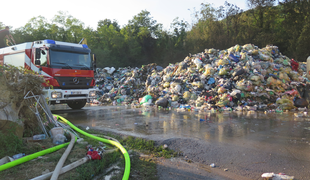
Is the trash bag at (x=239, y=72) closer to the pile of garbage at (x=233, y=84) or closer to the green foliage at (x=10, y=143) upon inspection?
the pile of garbage at (x=233, y=84)

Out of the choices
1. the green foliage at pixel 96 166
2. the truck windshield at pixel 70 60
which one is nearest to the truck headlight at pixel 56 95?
the truck windshield at pixel 70 60

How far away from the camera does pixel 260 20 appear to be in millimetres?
25219

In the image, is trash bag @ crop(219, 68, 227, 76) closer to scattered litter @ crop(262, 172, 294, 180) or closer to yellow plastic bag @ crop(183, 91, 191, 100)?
yellow plastic bag @ crop(183, 91, 191, 100)

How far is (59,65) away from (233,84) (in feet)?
25.6

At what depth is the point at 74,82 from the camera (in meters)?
8.16

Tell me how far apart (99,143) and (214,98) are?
22.6ft

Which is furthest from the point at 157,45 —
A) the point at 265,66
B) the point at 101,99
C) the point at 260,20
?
the point at 265,66

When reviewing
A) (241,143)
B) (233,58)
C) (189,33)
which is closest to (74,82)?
(241,143)

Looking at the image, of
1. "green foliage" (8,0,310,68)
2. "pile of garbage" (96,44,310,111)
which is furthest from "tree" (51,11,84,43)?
"pile of garbage" (96,44,310,111)

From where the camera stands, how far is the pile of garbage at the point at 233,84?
925 centimetres

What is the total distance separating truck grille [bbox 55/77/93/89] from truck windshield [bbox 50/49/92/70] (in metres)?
0.44

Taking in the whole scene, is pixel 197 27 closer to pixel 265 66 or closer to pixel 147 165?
pixel 265 66

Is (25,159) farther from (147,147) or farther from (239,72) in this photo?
(239,72)

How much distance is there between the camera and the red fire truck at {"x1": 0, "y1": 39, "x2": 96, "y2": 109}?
7.63m
